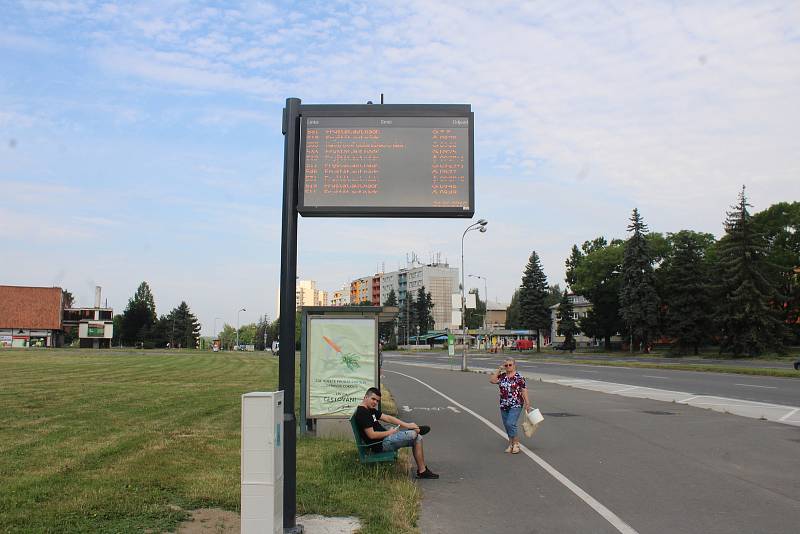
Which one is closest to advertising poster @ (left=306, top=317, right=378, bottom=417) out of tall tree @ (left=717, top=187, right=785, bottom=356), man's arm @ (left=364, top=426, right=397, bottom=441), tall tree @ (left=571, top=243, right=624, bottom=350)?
man's arm @ (left=364, top=426, right=397, bottom=441)

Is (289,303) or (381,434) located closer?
(289,303)

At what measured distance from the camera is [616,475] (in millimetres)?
8906

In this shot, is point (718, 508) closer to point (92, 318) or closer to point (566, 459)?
point (566, 459)

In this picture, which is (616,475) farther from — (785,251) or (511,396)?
(785,251)

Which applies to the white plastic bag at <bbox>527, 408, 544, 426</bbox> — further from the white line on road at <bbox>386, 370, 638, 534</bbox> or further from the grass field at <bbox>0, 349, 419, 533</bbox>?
the grass field at <bbox>0, 349, 419, 533</bbox>

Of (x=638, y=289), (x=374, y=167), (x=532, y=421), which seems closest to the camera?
(x=374, y=167)

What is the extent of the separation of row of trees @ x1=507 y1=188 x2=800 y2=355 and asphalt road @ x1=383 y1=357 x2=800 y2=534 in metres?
45.7

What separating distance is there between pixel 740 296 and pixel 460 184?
180 ft

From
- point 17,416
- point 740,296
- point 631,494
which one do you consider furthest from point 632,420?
point 740,296

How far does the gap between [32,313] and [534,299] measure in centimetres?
Answer: 7610

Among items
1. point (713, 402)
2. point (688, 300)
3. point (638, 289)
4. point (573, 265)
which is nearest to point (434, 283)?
point (573, 265)

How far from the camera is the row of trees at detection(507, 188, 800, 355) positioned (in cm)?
5694

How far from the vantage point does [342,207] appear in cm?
809

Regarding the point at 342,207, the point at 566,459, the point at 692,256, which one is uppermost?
the point at 692,256
